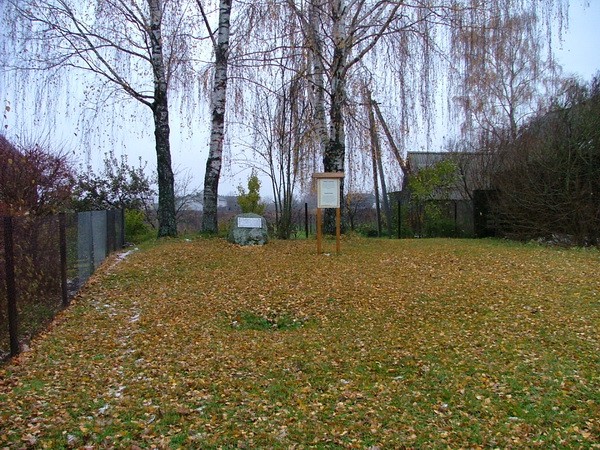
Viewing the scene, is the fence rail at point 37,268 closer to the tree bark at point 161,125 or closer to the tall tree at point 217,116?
the tall tree at point 217,116

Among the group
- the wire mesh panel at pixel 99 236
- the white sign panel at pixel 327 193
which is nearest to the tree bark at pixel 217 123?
the wire mesh panel at pixel 99 236

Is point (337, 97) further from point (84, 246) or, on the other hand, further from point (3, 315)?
point (3, 315)

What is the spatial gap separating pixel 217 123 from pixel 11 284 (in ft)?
29.1

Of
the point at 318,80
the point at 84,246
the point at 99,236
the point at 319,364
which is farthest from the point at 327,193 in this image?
the point at 319,364

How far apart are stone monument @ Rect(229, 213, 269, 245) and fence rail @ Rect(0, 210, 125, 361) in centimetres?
343

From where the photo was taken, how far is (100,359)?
15.4 feet

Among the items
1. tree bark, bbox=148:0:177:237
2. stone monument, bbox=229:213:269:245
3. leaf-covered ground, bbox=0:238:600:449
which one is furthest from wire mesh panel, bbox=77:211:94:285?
tree bark, bbox=148:0:177:237

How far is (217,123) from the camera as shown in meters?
13.0

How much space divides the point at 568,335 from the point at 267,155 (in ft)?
37.4

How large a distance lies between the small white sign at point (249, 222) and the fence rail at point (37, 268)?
3.53 m

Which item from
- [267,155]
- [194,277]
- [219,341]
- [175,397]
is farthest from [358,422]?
[267,155]

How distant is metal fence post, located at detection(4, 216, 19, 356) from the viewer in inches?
183

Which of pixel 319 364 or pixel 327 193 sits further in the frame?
pixel 327 193

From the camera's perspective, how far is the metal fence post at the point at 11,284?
4656 millimetres
